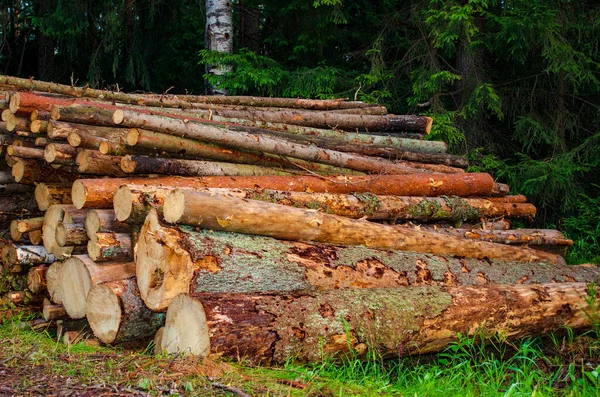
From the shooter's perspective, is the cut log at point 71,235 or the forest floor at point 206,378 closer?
the forest floor at point 206,378

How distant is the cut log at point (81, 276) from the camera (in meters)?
5.28

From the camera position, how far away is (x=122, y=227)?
18.2 feet

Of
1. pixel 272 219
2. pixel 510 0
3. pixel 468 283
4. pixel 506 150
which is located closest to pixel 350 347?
pixel 272 219

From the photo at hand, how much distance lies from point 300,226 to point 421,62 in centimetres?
842

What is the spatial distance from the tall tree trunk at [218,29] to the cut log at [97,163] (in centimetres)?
596

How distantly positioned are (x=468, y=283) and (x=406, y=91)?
743 centimetres

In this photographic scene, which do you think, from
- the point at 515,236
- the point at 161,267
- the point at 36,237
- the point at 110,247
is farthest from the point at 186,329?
the point at 515,236

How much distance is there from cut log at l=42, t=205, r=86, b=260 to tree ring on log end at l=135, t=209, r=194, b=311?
1419 millimetres

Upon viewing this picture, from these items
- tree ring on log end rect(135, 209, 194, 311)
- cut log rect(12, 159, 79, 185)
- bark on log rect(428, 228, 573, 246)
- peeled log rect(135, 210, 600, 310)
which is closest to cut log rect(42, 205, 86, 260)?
cut log rect(12, 159, 79, 185)

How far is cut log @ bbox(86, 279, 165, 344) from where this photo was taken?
4781 mm

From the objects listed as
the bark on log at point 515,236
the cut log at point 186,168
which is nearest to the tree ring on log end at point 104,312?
the cut log at point 186,168

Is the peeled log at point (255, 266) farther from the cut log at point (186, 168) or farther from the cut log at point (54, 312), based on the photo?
the cut log at point (54, 312)

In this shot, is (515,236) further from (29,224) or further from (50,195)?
(29,224)

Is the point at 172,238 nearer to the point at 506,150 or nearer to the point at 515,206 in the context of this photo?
the point at 515,206
